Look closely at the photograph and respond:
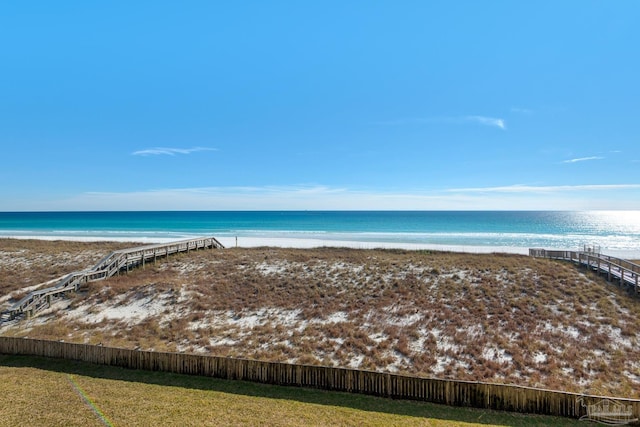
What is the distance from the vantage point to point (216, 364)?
10.5 metres

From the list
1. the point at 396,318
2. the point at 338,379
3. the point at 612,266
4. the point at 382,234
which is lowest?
the point at 338,379

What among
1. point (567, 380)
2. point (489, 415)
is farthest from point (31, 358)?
point (567, 380)

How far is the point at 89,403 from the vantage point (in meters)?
8.89

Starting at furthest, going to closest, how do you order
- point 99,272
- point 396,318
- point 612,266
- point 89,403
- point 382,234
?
point 382,234 < point 99,272 < point 612,266 < point 396,318 < point 89,403

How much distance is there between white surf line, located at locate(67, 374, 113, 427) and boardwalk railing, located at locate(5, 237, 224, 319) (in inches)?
370

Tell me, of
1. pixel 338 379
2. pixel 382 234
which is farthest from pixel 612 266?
pixel 382 234

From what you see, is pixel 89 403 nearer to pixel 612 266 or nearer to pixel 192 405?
pixel 192 405

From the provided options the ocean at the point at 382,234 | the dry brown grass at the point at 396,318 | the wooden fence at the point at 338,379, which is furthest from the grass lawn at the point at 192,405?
the ocean at the point at 382,234

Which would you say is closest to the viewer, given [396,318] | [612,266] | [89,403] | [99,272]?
[89,403]

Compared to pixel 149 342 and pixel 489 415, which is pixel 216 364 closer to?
pixel 149 342

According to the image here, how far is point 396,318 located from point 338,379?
259 inches

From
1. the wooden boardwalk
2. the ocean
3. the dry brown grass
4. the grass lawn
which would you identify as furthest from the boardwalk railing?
the wooden boardwalk

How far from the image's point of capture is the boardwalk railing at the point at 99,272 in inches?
659

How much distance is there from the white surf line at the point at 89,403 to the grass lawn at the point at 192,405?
0.07ft
